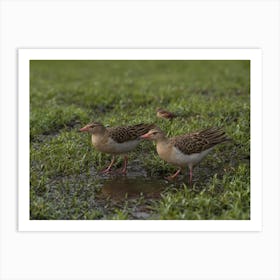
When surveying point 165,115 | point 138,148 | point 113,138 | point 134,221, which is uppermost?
point 165,115

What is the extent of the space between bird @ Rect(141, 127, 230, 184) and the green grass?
0.34 metres

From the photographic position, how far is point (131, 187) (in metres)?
6.80

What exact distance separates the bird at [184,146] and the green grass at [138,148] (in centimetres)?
34

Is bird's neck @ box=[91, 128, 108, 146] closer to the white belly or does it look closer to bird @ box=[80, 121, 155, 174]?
bird @ box=[80, 121, 155, 174]

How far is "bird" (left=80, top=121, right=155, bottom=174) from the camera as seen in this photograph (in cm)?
702

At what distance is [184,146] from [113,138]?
106 cm

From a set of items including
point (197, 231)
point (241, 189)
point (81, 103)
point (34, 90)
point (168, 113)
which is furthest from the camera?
point (34, 90)

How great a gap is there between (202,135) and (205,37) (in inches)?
53.5

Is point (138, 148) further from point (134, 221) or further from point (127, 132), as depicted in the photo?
point (134, 221)

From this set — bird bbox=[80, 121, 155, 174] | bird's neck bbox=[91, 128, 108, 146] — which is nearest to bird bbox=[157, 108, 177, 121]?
bird bbox=[80, 121, 155, 174]

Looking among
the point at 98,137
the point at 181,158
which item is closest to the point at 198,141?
the point at 181,158

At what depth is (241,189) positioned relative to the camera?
638 cm
